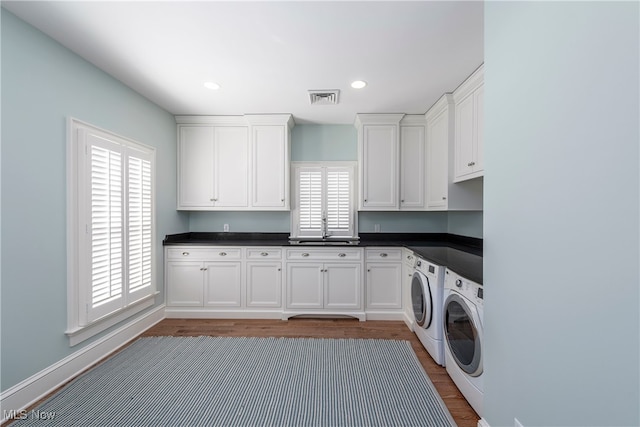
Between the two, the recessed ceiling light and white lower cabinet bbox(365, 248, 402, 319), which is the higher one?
the recessed ceiling light

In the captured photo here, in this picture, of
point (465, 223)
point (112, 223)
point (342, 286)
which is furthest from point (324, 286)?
point (112, 223)

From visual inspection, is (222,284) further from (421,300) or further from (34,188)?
(421,300)

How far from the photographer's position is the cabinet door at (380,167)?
130 inches

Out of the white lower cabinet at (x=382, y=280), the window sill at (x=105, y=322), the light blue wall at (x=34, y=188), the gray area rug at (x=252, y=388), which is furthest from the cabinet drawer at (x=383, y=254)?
the light blue wall at (x=34, y=188)

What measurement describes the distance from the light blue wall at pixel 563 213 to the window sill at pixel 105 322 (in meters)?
2.91

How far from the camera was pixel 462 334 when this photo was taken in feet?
5.72

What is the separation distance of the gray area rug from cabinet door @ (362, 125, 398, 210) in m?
1.69

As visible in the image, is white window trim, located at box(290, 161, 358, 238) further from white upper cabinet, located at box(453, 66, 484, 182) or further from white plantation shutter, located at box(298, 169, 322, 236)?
white upper cabinet, located at box(453, 66, 484, 182)

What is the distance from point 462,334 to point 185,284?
3004 millimetres

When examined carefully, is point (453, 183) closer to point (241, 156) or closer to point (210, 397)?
point (241, 156)

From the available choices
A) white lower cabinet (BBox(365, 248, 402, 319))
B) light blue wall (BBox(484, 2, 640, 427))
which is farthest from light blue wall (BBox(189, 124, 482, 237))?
light blue wall (BBox(484, 2, 640, 427))

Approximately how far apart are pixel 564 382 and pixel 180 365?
8.21 ft

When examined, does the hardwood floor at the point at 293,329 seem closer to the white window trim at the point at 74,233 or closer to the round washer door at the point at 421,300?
the round washer door at the point at 421,300

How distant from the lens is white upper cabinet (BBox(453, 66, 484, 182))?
7.36 ft
